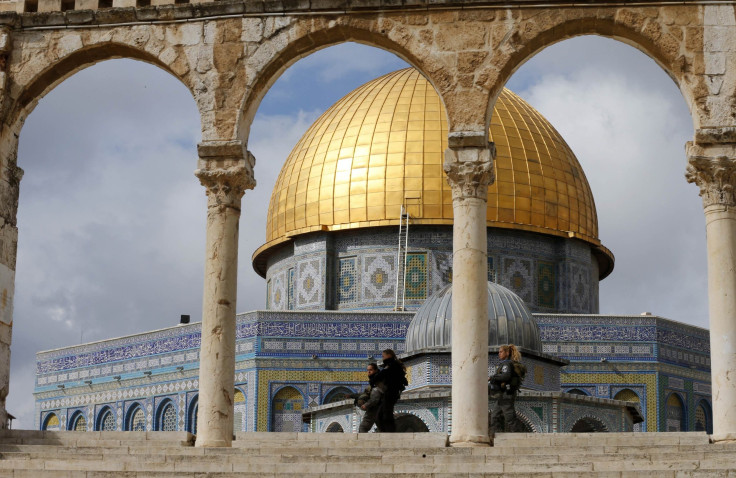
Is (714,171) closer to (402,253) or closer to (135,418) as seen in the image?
(402,253)

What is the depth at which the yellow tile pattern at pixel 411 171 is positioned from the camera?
Result: 117 ft

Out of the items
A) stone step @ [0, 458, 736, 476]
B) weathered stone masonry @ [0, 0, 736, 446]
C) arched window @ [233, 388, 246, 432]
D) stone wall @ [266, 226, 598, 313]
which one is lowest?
stone step @ [0, 458, 736, 476]

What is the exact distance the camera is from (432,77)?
18500 mm

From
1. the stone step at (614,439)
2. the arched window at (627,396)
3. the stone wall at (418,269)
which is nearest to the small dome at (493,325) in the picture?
the arched window at (627,396)

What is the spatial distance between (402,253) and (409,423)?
844 centimetres

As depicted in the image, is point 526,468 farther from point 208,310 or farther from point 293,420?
point 293,420

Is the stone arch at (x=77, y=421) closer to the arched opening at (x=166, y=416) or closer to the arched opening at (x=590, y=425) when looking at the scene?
the arched opening at (x=166, y=416)

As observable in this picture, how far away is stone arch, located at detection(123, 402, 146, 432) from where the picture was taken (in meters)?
35.8

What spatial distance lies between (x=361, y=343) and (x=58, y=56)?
1574cm

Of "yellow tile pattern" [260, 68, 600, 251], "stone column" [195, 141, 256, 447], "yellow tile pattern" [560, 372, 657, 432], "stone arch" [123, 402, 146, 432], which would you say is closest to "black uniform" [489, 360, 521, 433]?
"stone column" [195, 141, 256, 447]

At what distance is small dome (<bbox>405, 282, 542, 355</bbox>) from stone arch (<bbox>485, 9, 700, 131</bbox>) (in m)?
10.3

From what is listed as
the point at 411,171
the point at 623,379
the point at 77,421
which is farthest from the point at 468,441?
the point at 77,421

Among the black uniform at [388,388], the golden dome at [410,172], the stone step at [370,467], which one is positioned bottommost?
the stone step at [370,467]

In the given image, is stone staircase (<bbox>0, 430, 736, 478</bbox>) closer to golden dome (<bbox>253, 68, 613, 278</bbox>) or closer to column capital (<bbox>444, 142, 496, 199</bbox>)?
column capital (<bbox>444, 142, 496, 199</bbox>)
